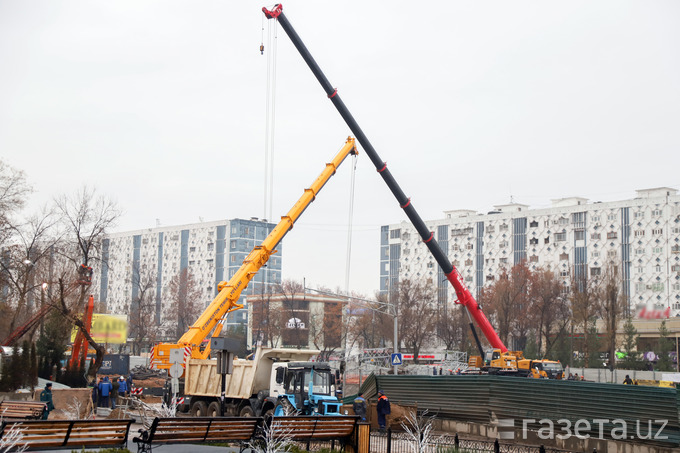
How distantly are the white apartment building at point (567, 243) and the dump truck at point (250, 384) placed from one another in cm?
6568

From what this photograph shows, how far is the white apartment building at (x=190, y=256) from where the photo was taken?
146375mm

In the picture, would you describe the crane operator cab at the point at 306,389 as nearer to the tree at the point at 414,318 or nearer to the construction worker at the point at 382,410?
the construction worker at the point at 382,410

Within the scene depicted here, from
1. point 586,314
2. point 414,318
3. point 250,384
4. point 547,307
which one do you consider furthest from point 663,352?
point 250,384

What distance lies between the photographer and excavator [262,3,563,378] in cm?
3778

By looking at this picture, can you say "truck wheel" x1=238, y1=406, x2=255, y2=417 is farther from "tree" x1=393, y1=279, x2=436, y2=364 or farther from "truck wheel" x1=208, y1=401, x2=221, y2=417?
"tree" x1=393, y1=279, x2=436, y2=364

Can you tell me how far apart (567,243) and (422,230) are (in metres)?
72.5

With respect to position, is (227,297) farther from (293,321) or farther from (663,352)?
(293,321)

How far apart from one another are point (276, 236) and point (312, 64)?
30.0 ft

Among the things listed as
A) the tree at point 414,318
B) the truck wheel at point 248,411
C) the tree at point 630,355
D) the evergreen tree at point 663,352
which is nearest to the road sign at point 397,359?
the truck wheel at point 248,411

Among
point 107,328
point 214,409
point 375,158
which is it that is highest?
point 375,158

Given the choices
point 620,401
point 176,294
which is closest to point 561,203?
point 176,294

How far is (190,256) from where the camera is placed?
497 feet

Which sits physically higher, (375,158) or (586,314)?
(375,158)

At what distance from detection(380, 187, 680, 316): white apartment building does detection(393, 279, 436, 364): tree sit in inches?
360
